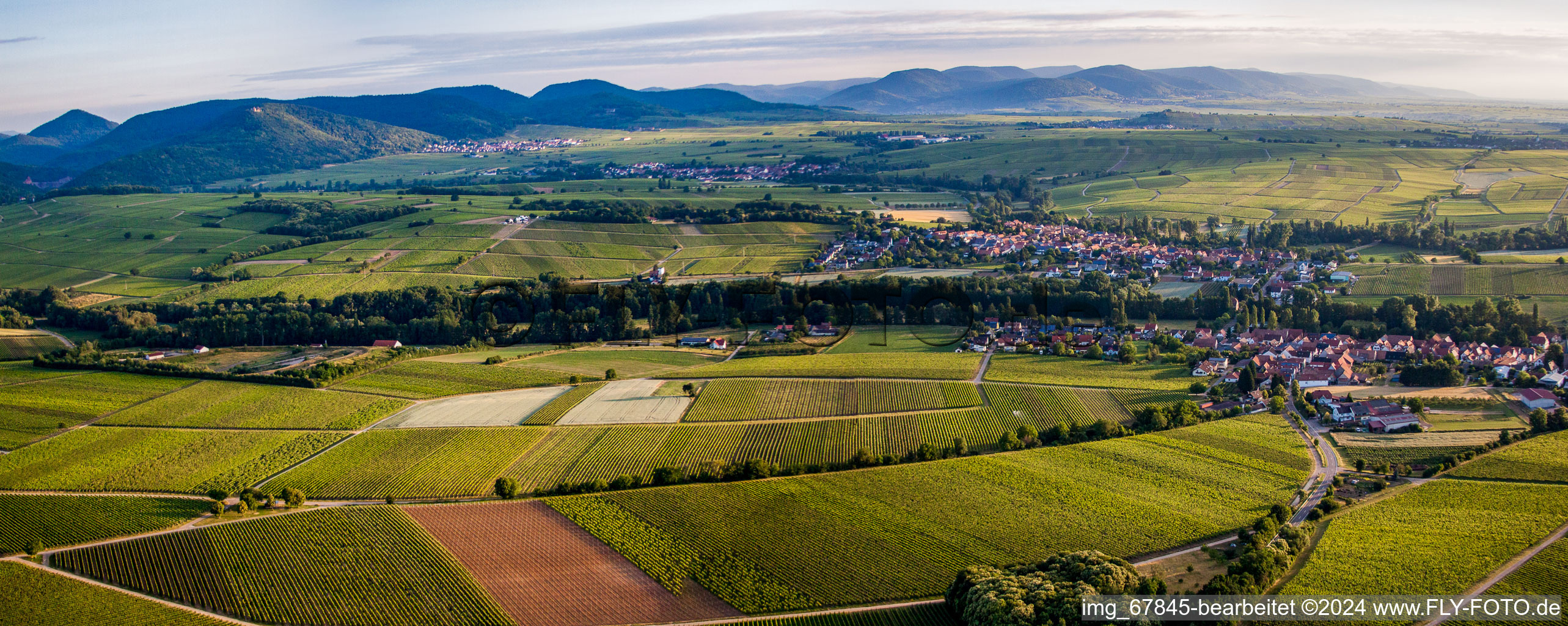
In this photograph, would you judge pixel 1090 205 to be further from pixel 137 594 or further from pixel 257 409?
pixel 137 594

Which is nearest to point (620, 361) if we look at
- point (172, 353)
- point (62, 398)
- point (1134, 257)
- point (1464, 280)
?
point (62, 398)

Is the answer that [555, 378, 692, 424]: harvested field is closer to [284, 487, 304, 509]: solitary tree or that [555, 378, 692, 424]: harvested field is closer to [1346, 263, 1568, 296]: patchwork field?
[284, 487, 304, 509]: solitary tree

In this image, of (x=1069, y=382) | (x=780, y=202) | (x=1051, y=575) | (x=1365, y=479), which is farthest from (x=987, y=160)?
(x=1051, y=575)

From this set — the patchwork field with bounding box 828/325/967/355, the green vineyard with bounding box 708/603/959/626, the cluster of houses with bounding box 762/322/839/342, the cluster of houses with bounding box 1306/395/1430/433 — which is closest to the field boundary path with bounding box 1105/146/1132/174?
the patchwork field with bounding box 828/325/967/355

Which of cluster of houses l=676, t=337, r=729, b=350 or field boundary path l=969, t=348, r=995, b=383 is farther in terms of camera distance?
cluster of houses l=676, t=337, r=729, b=350

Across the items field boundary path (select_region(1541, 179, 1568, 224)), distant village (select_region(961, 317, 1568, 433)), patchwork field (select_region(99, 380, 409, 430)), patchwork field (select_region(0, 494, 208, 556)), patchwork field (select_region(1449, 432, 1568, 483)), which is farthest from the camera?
field boundary path (select_region(1541, 179, 1568, 224))

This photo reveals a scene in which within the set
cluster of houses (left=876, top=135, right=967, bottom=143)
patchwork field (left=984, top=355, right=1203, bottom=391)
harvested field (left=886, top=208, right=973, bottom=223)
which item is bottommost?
patchwork field (left=984, top=355, right=1203, bottom=391)

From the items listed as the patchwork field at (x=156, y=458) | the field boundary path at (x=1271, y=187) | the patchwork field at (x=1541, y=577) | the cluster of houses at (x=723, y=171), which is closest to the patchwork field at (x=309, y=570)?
the patchwork field at (x=156, y=458)
